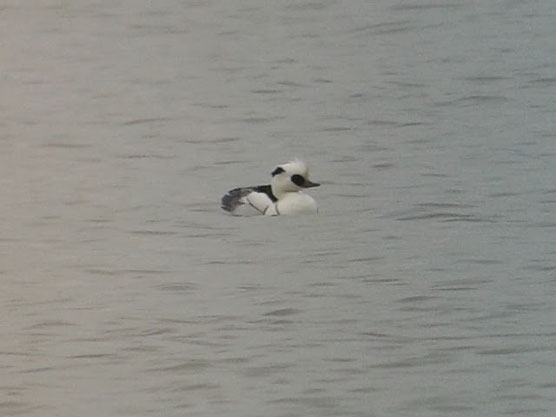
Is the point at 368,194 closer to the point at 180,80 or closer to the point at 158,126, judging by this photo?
the point at 158,126

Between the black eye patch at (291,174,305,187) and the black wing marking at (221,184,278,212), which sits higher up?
the black eye patch at (291,174,305,187)

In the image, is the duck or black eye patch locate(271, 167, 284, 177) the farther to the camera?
black eye patch locate(271, 167, 284, 177)

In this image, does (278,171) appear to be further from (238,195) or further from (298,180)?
(238,195)

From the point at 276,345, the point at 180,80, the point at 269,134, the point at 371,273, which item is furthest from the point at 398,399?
the point at 180,80

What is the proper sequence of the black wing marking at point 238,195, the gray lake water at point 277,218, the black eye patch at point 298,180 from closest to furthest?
the gray lake water at point 277,218
the black wing marking at point 238,195
the black eye patch at point 298,180

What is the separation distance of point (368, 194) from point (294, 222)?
0.24m

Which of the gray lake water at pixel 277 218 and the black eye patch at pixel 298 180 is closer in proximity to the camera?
the gray lake water at pixel 277 218

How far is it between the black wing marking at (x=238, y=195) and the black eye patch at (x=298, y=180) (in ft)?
0.22

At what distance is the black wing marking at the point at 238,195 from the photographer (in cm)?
545

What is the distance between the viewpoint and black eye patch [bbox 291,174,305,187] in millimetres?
5598

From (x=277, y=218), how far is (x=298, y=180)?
13 cm

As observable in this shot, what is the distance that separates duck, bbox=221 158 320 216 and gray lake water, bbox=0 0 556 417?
2.0 inches

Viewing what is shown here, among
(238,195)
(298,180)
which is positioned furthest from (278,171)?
(238,195)

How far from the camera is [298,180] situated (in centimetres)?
561
